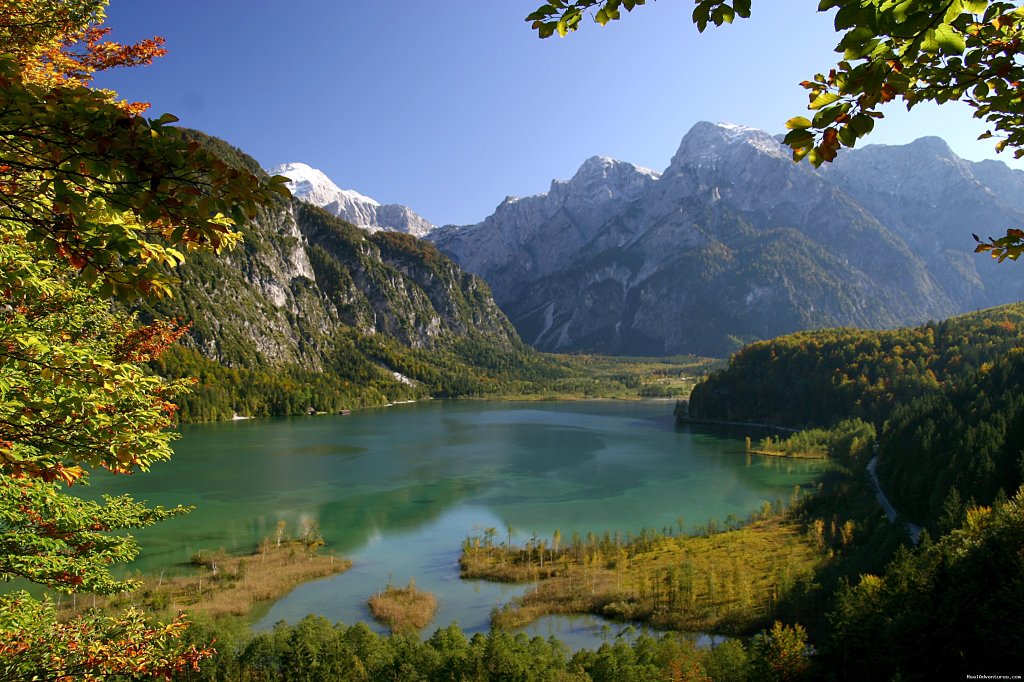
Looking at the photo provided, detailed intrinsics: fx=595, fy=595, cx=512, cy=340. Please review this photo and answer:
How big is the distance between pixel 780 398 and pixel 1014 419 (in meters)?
73.8

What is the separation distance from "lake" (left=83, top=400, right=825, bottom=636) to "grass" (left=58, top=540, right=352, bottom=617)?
124 centimetres

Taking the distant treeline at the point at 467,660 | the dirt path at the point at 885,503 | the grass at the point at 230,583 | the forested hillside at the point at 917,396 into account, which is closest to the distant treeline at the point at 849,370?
the forested hillside at the point at 917,396

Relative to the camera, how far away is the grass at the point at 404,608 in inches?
1129

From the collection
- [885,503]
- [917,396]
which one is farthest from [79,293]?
[917,396]

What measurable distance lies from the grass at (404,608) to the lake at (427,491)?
0.70 metres

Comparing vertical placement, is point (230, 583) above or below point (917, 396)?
below

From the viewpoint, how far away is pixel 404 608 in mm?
30469

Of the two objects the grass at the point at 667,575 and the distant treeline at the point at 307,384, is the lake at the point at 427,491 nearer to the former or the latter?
the grass at the point at 667,575

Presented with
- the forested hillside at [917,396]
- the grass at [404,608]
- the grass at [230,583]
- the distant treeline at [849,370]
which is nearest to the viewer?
the grass at [404,608]

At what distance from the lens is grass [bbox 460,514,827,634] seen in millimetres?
29656

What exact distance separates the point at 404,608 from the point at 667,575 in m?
14.0

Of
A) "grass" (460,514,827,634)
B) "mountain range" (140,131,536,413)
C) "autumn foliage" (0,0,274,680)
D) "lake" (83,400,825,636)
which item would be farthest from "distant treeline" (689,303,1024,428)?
"autumn foliage" (0,0,274,680)

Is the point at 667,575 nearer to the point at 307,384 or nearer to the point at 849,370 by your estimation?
the point at 849,370

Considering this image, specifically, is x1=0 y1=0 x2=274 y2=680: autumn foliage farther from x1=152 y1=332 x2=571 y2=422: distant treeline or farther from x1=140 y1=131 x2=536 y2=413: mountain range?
x1=140 y1=131 x2=536 y2=413: mountain range
